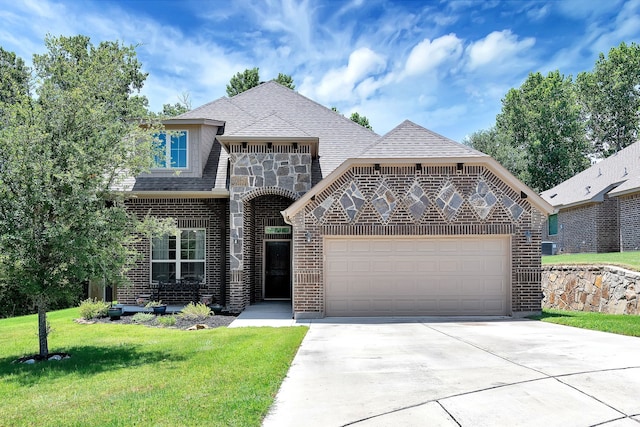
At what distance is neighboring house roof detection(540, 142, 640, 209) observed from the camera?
73.1ft

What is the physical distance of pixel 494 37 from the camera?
50.9 ft

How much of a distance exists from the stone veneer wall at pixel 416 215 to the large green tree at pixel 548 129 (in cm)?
3127

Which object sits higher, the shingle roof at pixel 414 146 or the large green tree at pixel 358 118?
the large green tree at pixel 358 118

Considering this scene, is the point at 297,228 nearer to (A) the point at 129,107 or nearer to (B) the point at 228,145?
(B) the point at 228,145

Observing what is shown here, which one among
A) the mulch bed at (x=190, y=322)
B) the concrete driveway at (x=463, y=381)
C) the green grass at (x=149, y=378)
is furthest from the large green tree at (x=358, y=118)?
the concrete driveway at (x=463, y=381)

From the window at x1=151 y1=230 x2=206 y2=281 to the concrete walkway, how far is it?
2.24 metres

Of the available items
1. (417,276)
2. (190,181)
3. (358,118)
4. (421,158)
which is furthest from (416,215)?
(358,118)

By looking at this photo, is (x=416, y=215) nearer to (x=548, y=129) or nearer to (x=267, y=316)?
(x=267, y=316)

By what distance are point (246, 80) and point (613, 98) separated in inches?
1287

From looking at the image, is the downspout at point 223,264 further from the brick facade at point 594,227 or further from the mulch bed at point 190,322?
the brick facade at point 594,227

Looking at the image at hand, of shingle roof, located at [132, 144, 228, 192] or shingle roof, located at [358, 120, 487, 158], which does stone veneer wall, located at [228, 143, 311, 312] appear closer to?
shingle roof, located at [132, 144, 228, 192]

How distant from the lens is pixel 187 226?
634 inches

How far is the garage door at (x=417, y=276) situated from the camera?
44.1ft

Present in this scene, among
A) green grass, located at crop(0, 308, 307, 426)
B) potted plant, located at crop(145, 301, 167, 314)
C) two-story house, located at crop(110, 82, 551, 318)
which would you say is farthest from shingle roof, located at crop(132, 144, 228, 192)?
green grass, located at crop(0, 308, 307, 426)
